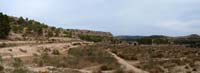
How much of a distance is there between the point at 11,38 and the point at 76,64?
31.8 metres

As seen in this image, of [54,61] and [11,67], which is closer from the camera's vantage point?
[11,67]

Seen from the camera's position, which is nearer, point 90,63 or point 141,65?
point 90,63

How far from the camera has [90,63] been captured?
3819 centimetres

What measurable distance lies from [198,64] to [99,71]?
15.3 metres

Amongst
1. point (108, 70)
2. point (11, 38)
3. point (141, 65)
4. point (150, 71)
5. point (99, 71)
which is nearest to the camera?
point (99, 71)

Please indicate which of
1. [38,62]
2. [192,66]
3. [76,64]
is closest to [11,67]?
[38,62]

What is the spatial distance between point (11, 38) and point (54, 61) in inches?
1246

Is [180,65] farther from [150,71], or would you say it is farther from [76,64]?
[76,64]

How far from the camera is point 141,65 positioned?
41.9m

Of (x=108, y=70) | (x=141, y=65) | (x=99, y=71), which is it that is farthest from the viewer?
(x=141, y=65)

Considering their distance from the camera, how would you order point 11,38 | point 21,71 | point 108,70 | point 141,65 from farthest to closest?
point 11,38 → point 141,65 → point 108,70 → point 21,71

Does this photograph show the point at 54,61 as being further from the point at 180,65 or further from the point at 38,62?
the point at 180,65

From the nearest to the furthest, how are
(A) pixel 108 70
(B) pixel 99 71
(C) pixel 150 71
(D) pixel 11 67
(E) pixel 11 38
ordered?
1. (D) pixel 11 67
2. (B) pixel 99 71
3. (A) pixel 108 70
4. (C) pixel 150 71
5. (E) pixel 11 38

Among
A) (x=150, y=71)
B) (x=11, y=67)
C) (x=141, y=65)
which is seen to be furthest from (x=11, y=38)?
(x=11, y=67)
